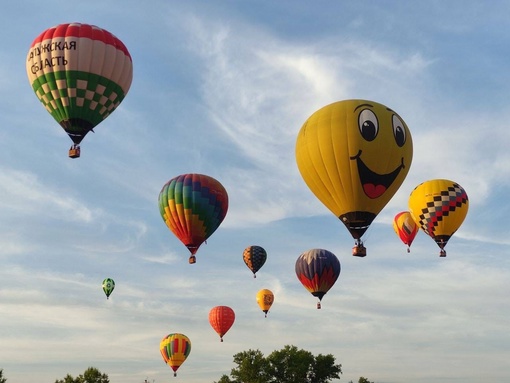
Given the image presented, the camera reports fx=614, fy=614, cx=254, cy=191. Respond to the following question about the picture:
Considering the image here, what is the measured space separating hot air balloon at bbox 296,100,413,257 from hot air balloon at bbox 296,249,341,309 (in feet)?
84.1

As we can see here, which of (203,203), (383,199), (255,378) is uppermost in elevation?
(203,203)

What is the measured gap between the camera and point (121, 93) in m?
35.1

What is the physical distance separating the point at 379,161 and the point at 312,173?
3.45 meters

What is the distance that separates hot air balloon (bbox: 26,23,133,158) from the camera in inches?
1294

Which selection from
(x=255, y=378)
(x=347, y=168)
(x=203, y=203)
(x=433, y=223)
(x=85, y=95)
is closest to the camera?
(x=347, y=168)

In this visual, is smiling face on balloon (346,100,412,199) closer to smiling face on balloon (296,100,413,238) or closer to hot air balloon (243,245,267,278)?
smiling face on balloon (296,100,413,238)

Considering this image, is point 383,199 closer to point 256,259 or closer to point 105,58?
point 105,58

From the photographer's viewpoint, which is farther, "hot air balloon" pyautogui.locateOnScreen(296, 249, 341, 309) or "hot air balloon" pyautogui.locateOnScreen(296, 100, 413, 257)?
"hot air balloon" pyautogui.locateOnScreen(296, 249, 341, 309)

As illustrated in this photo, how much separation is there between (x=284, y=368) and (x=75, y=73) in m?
42.6

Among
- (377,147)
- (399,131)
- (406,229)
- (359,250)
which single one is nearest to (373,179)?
(377,147)

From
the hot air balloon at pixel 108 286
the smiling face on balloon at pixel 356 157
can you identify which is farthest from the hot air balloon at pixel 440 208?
the hot air balloon at pixel 108 286

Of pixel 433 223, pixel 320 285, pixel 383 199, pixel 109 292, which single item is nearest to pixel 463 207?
pixel 433 223

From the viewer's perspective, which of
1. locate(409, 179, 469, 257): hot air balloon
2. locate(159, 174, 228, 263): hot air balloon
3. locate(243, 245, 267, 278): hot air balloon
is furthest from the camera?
locate(243, 245, 267, 278): hot air balloon

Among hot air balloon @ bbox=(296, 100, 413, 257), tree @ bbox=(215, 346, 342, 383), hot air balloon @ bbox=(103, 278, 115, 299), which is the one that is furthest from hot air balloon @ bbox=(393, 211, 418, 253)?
hot air balloon @ bbox=(103, 278, 115, 299)
